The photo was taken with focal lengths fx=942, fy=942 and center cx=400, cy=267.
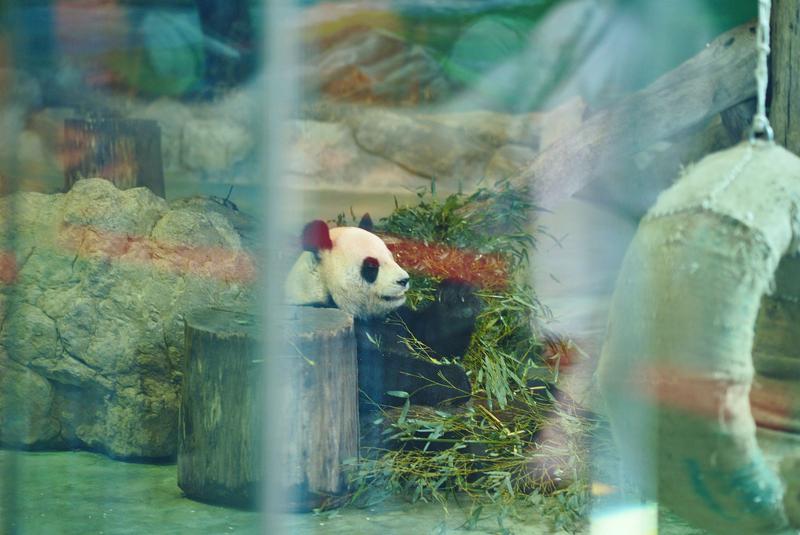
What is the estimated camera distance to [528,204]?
3.26 metres

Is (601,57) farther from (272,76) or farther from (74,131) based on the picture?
(272,76)

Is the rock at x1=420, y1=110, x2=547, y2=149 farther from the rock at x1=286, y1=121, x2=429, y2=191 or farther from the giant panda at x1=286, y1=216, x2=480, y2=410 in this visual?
the giant panda at x1=286, y1=216, x2=480, y2=410

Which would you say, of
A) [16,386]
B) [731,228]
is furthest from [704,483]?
[16,386]

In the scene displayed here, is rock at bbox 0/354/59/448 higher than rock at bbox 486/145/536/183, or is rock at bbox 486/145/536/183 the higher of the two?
rock at bbox 486/145/536/183

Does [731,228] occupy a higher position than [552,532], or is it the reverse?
[731,228]

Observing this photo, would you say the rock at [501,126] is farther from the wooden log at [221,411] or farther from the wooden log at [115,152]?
the wooden log at [221,411]

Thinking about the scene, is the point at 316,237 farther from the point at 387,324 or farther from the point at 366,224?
the point at 366,224

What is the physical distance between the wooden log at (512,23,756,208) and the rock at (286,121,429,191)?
2.26ft

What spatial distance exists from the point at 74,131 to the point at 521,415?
144cm

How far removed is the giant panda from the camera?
2590 millimetres

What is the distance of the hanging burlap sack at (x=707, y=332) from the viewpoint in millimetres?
1537

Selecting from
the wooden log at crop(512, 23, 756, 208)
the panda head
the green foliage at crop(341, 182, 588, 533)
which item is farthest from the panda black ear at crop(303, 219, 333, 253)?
the wooden log at crop(512, 23, 756, 208)

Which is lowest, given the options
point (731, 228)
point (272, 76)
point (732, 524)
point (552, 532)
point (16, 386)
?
point (552, 532)

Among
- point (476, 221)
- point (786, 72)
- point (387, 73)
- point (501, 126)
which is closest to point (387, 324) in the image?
point (476, 221)
